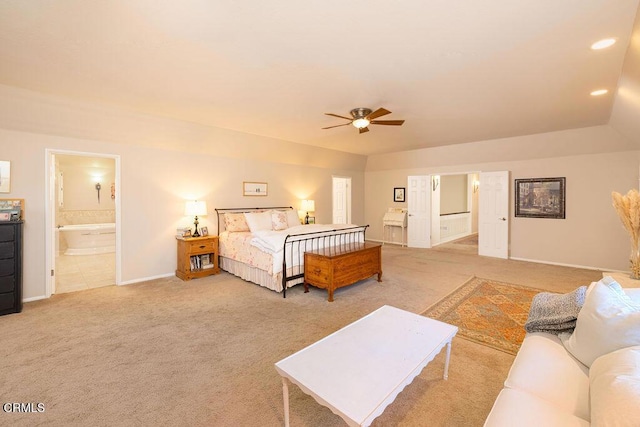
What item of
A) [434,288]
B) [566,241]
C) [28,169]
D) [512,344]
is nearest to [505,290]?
[434,288]

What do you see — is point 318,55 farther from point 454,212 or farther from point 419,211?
point 454,212

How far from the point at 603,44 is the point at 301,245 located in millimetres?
3974

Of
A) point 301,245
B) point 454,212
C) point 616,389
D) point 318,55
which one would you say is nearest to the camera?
point 616,389

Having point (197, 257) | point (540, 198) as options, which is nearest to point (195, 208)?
point (197, 257)

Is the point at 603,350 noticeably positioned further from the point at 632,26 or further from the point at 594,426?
the point at 632,26

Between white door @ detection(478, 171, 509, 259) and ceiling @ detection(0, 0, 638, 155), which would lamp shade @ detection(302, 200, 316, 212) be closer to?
ceiling @ detection(0, 0, 638, 155)

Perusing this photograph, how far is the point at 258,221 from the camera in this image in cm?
550

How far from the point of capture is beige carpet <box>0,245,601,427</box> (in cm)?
186

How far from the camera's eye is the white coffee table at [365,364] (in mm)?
1376

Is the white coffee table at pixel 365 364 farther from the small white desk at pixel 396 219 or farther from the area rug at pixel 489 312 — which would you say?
the small white desk at pixel 396 219

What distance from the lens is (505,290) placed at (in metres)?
4.26

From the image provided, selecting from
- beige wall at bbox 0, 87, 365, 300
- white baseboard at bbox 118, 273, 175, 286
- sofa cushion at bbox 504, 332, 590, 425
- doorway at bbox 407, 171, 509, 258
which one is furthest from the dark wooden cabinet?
doorway at bbox 407, 171, 509, 258

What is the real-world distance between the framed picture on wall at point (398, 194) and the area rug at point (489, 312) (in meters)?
4.12

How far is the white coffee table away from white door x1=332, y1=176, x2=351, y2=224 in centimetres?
661
